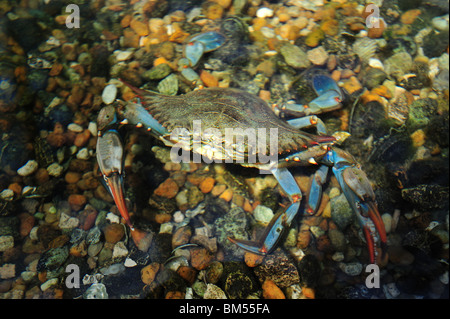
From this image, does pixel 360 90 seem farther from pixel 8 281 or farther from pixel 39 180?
pixel 8 281

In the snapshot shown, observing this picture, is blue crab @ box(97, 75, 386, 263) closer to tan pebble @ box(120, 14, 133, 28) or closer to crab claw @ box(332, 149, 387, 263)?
crab claw @ box(332, 149, 387, 263)

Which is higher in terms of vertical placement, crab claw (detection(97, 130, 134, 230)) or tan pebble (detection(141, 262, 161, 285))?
crab claw (detection(97, 130, 134, 230))

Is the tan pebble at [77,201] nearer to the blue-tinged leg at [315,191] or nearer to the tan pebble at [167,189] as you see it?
the tan pebble at [167,189]

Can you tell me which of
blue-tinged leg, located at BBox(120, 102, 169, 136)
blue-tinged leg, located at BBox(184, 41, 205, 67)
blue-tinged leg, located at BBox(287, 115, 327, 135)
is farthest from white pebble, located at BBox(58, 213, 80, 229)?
blue-tinged leg, located at BBox(287, 115, 327, 135)

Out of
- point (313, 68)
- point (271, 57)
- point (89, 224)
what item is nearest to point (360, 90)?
point (313, 68)

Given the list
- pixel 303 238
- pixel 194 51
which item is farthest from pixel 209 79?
pixel 303 238

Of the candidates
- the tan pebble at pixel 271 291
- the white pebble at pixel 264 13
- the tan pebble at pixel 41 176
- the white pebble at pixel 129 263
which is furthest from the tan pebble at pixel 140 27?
the tan pebble at pixel 271 291
